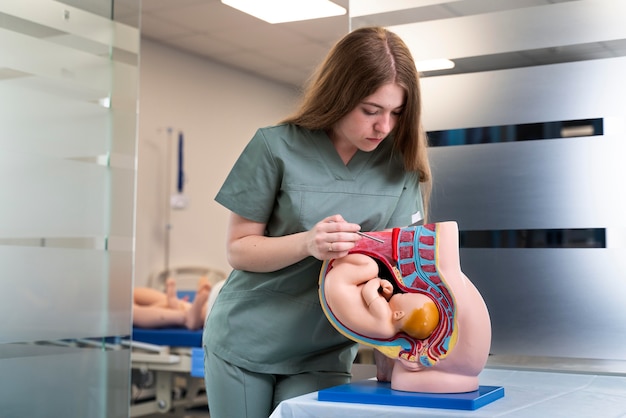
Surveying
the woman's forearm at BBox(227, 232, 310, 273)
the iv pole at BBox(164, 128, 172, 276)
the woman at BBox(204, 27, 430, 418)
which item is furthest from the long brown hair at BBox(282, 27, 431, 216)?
the iv pole at BBox(164, 128, 172, 276)

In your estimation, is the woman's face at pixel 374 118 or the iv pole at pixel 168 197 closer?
the woman's face at pixel 374 118

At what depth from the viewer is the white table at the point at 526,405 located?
4.18 feet

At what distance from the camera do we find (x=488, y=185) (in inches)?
81.6


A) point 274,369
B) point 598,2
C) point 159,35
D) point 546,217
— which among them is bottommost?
point 274,369

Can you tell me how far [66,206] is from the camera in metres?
2.32

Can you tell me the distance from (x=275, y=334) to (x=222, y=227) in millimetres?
5065

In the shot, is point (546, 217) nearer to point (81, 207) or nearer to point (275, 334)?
point (275, 334)

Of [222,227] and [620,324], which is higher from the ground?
[222,227]

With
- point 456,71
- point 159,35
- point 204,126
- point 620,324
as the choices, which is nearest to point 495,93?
point 456,71

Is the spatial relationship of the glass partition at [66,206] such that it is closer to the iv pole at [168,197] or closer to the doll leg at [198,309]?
the doll leg at [198,309]

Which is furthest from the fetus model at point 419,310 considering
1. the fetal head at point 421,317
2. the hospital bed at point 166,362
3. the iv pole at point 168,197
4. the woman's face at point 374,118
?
the iv pole at point 168,197

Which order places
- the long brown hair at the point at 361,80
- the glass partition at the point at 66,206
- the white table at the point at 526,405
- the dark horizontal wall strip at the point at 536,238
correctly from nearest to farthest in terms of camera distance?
1. the white table at the point at 526,405
2. the long brown hair at the point at 361,80
3. the dark horizontal wall strip at the point at 536,238
4. the glass partition at the point at 66,206

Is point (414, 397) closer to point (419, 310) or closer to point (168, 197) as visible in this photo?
point (419, 310)

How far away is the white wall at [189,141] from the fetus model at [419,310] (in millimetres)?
4252
